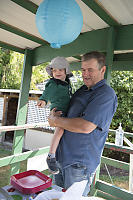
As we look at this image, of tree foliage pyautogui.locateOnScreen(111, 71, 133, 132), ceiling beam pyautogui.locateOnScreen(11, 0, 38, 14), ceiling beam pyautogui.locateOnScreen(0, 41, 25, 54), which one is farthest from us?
tree foliage pyautogui.locateOnScreen(111, 71, 133, 132)

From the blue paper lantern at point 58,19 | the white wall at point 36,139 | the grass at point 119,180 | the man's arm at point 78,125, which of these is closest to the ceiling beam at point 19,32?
the blue paper lantern at point 58,19

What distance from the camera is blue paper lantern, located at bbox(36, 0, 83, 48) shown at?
1.26 metres

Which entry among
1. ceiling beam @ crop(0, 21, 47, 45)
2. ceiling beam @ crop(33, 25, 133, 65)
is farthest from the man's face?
ceiling beam @ crop(0, 21, 47, 45)

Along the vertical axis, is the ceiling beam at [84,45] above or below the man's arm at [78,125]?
above

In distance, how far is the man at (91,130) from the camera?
4.46 feet

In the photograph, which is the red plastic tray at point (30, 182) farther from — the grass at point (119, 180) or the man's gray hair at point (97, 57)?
the grass at point (119, 180)

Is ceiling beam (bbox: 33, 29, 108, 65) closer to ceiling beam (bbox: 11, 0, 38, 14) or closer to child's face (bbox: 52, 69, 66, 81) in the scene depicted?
ceiling beam (bbox: 11, 0, 38, 14)

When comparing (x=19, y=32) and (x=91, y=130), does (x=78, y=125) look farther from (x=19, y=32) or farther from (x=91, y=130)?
(x=19, y=32)

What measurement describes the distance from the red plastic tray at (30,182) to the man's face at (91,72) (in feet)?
2.51

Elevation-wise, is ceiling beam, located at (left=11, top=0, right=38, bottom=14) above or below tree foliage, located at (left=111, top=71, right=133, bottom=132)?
above

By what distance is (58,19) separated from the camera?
49.8 inches

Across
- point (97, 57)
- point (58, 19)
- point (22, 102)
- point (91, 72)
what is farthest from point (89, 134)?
point (22, 102)

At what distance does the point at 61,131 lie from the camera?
155 cm

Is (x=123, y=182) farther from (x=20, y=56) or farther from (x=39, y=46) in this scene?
(x=20, y=56)
